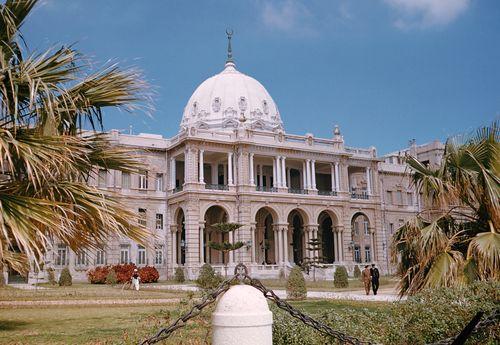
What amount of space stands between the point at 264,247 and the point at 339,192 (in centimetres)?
754

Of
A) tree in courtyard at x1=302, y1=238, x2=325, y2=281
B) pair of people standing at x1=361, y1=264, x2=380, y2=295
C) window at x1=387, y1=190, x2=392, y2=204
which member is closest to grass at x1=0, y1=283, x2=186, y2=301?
pair of people standing at x1=361, y1=264, x2=380, y2=295

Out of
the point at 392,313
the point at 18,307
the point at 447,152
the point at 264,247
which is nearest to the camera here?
the point at 392,313

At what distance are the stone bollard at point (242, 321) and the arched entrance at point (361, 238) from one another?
46906 millimetres

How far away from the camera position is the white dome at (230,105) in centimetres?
4984

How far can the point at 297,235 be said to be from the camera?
159 ft

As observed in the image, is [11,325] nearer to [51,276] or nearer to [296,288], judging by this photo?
[296,288]

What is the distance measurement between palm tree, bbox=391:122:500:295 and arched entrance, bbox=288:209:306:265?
34932 mm

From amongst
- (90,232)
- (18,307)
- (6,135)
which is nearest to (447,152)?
(90,232)

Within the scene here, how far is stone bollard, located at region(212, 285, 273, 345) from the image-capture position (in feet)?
11.6

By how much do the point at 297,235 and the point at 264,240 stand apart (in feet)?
15.3

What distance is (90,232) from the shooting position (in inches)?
284

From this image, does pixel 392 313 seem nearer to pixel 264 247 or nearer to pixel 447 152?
pixel 447 152

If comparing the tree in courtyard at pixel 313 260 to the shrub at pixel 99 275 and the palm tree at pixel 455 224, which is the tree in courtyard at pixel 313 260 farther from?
the palm tree at pixel 455 224

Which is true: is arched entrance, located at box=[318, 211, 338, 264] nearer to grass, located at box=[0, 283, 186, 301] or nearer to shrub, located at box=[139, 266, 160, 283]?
shrub, located at box=[139, 266, 160, 283]
